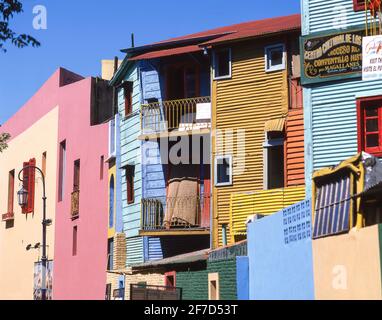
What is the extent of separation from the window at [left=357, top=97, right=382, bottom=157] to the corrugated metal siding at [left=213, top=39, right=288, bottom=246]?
15.5 ft

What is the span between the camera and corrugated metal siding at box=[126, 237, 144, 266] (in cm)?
3331

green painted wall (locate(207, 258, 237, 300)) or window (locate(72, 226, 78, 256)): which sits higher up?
window (locate(72, 226, 78, 256))

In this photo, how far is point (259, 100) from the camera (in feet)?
98.9

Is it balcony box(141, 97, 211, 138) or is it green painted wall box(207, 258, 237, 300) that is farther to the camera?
balcony box(141, 97, 211, 138)

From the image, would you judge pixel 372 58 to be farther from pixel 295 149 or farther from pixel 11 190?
pixel 11 190

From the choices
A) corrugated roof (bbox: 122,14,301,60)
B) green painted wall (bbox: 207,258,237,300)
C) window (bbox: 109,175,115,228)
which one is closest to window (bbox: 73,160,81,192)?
window (bbox: 109,175,115,228)

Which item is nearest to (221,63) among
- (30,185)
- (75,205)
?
(75,205)

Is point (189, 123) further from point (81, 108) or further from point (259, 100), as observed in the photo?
point (81, 108)

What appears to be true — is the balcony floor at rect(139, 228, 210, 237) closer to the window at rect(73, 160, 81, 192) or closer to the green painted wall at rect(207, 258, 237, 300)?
the green painted wall at rect(207, 258, 237, 300)

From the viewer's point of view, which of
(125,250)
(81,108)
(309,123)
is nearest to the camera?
(309,123)

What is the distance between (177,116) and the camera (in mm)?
32438

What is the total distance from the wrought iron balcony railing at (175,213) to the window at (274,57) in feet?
15.4
